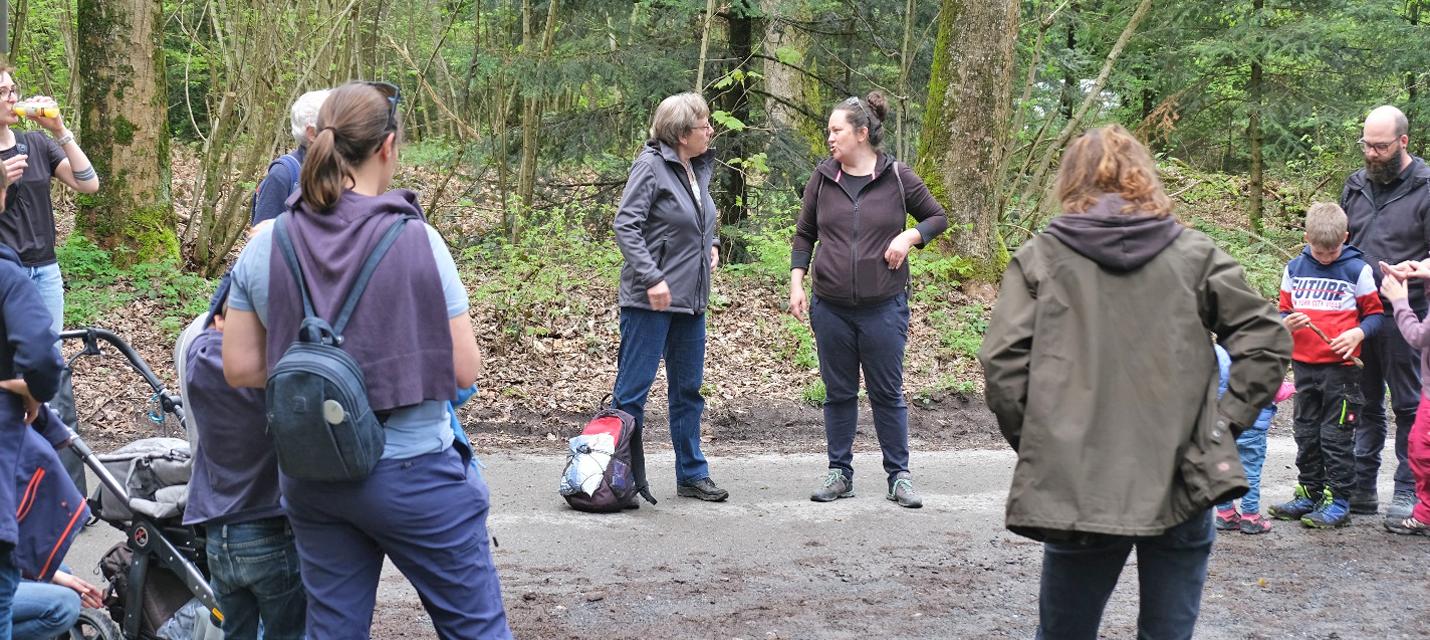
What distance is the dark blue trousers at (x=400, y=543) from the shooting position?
10.2ft

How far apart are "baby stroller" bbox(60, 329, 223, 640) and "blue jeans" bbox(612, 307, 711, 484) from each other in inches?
116

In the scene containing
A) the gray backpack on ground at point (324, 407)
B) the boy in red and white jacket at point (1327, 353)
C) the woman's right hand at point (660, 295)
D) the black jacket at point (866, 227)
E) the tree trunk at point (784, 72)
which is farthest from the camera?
the tree trunk at point (784, 72)

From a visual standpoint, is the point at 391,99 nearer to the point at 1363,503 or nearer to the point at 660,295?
the point at 660,295

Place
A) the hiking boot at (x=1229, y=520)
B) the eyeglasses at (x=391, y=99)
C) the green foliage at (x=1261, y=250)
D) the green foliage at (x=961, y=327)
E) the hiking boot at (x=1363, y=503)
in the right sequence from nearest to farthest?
the eyeglasses at (x=391, y=99) < the hiking boot at (x=1229, y=520) < the hiking boot at (x=1363, y=503) < the green foliage at (x=961, y=327) < the green foliage at (x=1261, y=250)

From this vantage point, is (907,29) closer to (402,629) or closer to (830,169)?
(830,169)

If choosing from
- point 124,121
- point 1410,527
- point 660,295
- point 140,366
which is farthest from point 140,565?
point 124,121

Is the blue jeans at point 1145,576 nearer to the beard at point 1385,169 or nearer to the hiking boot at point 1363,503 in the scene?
the hiking boot at point 1363,503

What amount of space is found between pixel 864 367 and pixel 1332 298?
275 cm

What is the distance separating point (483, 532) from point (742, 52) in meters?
11.6

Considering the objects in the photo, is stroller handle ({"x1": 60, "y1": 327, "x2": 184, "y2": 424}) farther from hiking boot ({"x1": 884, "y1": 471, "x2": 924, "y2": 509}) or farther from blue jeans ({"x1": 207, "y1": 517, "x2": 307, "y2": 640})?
hiking boot ({"x1": 884, "y1": 471, "x2": 924, "y2": 509})

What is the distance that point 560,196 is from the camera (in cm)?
1542

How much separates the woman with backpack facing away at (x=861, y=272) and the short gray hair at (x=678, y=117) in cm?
84

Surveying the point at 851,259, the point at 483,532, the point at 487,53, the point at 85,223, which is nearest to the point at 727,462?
the point at 851,259

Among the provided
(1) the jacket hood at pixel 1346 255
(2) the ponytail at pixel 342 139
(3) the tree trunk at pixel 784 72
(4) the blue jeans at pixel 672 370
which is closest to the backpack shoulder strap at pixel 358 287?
(2) the ponytail at pixel 342 139
